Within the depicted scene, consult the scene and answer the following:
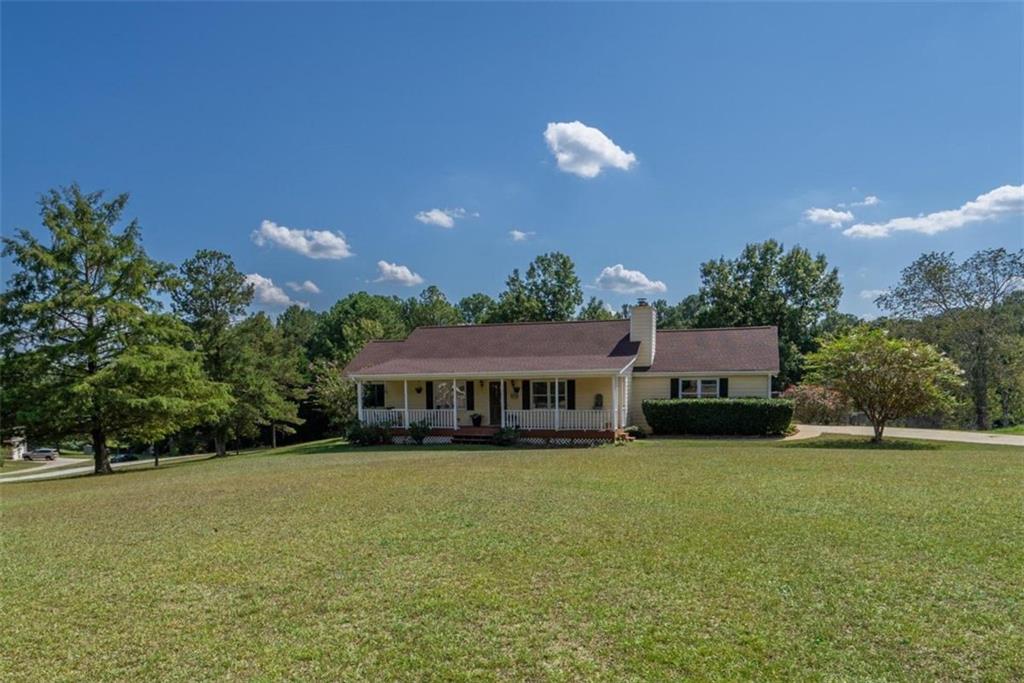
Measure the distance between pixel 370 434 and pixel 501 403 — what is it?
4846mm

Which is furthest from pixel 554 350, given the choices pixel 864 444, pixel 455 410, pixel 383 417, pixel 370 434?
pixel 864 444

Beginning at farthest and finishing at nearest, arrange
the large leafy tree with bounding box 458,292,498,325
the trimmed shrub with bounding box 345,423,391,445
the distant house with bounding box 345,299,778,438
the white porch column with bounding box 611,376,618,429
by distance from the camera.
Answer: the large leafy tree with bounding box 458,292,498,325
the trimmed shrub with bounding box 345,423,391,445
the distant house with bounding box 345,299,778,438
the white porch column with bounding box 611,376,618,429

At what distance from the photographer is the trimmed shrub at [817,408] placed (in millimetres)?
26031

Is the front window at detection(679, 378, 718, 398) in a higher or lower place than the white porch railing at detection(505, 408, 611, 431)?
higher

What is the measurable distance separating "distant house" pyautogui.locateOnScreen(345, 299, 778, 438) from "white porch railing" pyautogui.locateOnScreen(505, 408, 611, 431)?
0.03 meters

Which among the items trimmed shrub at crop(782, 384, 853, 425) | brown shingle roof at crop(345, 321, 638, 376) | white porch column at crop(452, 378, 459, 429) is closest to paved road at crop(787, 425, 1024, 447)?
trimmed shrub at crop(782, 384, 853, 425)

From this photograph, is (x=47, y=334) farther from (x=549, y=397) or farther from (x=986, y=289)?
(x=986, y=289)

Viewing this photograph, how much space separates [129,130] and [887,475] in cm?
2035

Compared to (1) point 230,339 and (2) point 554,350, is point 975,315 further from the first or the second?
(1) point 230,339

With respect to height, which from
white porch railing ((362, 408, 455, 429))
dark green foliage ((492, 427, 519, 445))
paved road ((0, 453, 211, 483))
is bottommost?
paved road ((0, 453, 211, 483))

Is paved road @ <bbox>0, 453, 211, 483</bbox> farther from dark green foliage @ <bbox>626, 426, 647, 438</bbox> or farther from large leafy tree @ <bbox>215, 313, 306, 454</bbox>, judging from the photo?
dark green foliage @ <bbox>626, 426, 647, 438</bbox>

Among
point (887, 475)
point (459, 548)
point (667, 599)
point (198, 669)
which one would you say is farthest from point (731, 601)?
point (887, 475)

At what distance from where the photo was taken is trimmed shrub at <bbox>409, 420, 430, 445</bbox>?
2041 centimetres

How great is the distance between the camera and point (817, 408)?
2645 cm
